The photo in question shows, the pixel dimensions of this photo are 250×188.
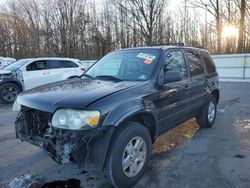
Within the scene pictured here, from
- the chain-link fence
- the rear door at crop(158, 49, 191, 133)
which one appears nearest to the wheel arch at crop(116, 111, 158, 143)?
the rear door at crop(158, 49, 191, 133)

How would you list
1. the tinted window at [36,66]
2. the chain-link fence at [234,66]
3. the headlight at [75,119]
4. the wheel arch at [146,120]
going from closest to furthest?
the headlight at [75,119], the wheel arch at [146,120], the tinted window at [36,66], the chain-link fence at [234,66]

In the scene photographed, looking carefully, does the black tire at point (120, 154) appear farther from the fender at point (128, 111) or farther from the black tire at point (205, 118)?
the black tire at point (205, 118)

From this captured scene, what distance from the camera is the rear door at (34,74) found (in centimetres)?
974

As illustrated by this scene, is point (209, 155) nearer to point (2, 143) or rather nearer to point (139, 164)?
point (139, 164)

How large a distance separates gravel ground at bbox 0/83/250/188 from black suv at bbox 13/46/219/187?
46 cm

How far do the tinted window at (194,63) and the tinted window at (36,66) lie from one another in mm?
6979

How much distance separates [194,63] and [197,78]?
1.00ft

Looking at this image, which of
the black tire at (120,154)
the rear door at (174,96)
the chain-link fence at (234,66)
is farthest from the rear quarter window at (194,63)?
the chain-link fence at (234,66)

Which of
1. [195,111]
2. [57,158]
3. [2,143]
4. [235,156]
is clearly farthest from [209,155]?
[2,143]

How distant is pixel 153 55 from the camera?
13.2 ft

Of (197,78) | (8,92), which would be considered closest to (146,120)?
(197,78)

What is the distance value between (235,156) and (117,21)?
31754 millimetres

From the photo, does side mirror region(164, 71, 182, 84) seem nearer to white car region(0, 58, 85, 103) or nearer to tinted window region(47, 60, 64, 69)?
white car region(0, 58, 85, 103)

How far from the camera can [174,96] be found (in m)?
4.08
